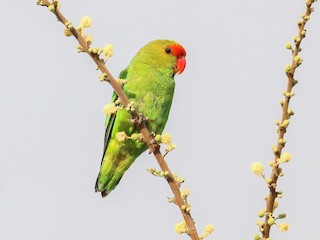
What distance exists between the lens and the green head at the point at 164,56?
662cm

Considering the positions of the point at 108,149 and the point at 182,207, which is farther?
the point at 108,149

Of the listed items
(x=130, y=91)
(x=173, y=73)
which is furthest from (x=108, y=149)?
(x=173, y=73)

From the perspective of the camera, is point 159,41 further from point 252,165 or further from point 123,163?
point 252,165

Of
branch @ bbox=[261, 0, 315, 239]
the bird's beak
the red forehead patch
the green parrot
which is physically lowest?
branch @ bbox=[261, 0, 315, 239]

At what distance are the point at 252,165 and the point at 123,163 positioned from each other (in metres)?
4.16

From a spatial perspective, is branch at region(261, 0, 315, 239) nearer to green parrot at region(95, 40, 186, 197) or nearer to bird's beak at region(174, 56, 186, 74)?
green parrot at region(95, 40, 186, 197)

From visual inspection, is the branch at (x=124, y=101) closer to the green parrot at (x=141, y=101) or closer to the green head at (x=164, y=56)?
the green parrot at (x=141, y=101)

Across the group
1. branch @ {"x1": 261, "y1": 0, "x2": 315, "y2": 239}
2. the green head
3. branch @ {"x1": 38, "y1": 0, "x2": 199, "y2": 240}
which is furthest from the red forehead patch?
branch @ {"x1": 261, "y1": 0, "x2": 315, "y2": 239}

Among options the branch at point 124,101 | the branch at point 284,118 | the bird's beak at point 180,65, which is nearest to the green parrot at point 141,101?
the bird's beak at point 180,65

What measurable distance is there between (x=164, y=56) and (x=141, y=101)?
105cm

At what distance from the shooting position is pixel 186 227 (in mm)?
2574

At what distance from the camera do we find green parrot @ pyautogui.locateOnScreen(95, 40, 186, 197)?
601 centimetres

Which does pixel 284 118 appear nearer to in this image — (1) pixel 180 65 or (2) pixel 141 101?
(2) pixel 141 101

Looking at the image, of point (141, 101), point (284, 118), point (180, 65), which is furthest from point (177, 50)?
point (284, 118)
